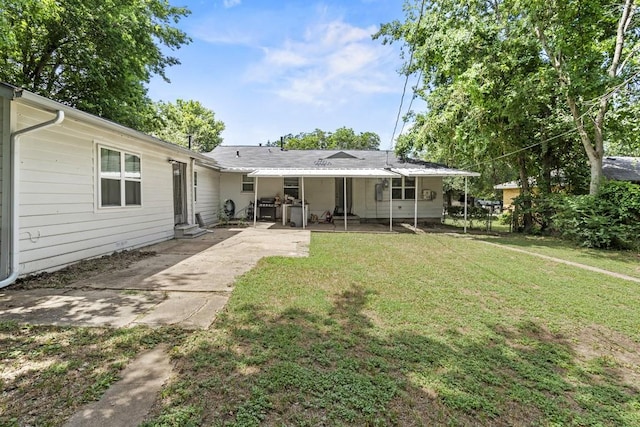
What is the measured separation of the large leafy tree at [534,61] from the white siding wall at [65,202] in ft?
26.9

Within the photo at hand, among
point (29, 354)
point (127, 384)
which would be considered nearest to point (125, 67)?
point (29, 354)

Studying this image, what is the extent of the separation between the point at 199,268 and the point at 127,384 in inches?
144

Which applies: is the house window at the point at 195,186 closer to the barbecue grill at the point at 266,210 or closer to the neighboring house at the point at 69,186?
the neighboring house at the point at 69,186

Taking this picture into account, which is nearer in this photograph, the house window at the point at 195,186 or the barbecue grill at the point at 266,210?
the house window at the point at 195,186

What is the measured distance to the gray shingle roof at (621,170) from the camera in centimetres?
1688

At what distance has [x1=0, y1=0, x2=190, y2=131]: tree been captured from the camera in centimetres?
1086

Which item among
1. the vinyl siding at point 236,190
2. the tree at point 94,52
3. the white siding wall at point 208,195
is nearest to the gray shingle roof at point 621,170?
the vinyl siding at point 236,190

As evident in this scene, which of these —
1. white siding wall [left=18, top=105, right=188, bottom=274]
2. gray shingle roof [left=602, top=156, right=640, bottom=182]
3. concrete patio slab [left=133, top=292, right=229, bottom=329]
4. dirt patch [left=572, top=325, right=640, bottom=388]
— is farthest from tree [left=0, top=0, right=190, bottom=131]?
gray shingle roof [left=602, top=156, right=640, bottom=182]

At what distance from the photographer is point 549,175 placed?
1341 centimetres

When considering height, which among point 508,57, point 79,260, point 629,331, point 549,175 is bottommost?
point 629,331

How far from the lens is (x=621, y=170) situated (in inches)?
705

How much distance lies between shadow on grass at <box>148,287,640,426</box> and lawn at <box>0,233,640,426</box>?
1cm

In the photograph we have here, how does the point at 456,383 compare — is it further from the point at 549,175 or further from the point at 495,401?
the point at 549,175

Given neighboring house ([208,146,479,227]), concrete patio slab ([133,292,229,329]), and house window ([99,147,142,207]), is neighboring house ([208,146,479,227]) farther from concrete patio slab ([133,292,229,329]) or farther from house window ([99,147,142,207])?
concrete patio slab ([133,292,229,329])
